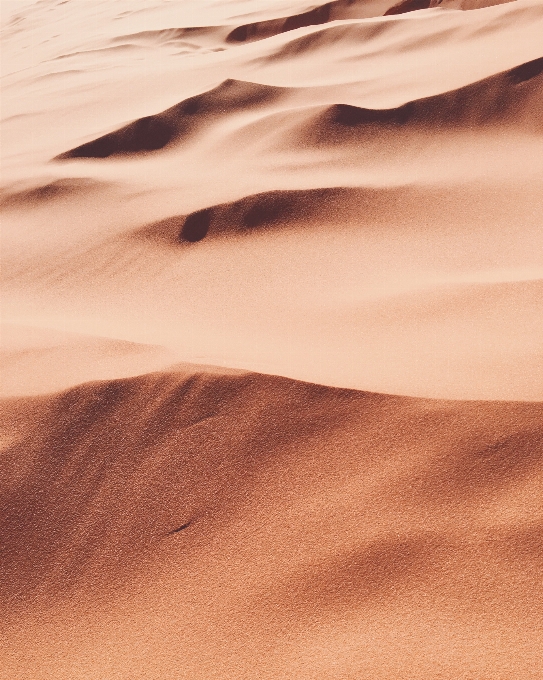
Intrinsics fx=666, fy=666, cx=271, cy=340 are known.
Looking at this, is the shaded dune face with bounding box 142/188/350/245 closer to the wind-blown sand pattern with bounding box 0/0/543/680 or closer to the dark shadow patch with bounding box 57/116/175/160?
the wind-blown sand pattern with bounding box 0/0/543/680

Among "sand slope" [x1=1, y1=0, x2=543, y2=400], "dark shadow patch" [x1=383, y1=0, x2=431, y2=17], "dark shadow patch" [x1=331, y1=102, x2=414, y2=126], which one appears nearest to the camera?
"sand slope" [x1=1, y1=0, x2=543, y2=400]

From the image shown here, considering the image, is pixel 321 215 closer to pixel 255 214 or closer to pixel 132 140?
pixel 255 214

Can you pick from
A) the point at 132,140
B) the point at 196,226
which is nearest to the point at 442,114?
the point at 196,226

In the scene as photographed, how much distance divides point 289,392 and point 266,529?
9.4 inches

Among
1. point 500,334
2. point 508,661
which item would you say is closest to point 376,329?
point 500,334

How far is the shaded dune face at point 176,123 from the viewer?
7.99ft

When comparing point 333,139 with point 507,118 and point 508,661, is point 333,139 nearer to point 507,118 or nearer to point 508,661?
point 507,118

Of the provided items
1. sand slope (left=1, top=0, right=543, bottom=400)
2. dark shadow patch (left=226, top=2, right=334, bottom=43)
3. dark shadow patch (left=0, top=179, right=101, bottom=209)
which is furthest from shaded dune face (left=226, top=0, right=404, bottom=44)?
dark shadow patch (left=0, top=179, right=101, bottom=209)

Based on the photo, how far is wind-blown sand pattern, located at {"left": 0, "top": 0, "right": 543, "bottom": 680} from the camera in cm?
75

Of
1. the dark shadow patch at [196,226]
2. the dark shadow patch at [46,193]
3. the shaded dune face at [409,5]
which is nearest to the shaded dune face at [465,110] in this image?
the dark shadow patch at [196,226]

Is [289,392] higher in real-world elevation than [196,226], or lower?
lower

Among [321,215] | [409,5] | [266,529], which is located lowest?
[266,529]

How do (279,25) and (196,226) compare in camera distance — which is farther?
(279,25)

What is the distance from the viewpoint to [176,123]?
97.7 inches
